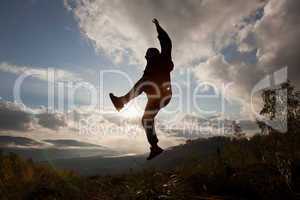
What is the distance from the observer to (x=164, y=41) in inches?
162

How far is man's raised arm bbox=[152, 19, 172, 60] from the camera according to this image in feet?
13.5

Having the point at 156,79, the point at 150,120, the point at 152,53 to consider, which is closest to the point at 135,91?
the point at 156,79

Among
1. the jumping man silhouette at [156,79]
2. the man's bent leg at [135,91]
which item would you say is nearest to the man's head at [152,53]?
the jumping man silhouette at [156,79]

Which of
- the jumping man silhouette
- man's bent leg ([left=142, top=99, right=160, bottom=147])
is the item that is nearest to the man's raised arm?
the jumping man silhouette

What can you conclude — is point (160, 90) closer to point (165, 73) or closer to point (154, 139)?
point (165, 73)

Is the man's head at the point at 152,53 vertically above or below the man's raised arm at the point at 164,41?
below

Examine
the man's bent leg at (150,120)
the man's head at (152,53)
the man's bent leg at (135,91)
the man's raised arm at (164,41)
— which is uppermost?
the man's raised arm at (164,41)

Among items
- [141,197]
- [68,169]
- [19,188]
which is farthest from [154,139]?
[68,169]

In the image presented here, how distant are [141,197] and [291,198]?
2.61 m

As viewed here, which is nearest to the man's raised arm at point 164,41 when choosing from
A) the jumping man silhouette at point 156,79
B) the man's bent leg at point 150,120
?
the jumping man silhouette at point 156,79

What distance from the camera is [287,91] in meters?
11.8

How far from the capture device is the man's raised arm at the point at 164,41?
411 cm

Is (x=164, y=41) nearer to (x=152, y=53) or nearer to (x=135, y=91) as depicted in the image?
(x=152, y=53)

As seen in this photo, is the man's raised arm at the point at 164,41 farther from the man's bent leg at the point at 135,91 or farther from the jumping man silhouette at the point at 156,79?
the man's bent leg at the point at 135,91
